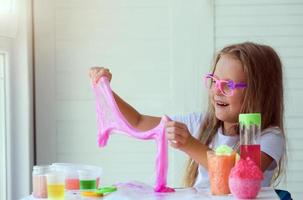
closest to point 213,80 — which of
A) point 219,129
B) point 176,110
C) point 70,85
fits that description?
point 219,129

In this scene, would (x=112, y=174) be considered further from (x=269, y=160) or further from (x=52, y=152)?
(x=269, y=160)

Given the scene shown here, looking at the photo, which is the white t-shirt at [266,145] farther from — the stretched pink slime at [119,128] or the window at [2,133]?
the window at [2,133]

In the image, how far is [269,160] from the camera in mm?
1681

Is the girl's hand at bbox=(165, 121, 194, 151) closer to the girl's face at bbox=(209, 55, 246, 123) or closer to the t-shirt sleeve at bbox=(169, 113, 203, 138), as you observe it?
the girl's face at bbox=(209, 55, 246, 123)

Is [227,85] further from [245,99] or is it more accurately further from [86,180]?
[86,180]

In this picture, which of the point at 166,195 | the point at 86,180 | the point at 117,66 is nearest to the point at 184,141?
the point at 166,195

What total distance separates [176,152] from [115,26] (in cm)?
61

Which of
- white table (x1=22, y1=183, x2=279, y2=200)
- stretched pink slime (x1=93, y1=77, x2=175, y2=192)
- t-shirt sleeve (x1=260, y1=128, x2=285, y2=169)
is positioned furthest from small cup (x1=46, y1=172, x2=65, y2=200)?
t-shirt sleeve (x1=260, y1=128, x2=285, y2=169)

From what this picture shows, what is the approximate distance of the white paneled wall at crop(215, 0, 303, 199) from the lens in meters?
2.60

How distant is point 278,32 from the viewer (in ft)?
8.55

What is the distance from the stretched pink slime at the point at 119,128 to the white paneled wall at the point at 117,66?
3.09 ft

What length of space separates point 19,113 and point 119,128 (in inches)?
41.6

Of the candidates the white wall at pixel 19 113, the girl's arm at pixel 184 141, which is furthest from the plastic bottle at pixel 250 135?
the white wall at pixel 19 113

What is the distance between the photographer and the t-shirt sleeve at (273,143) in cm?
168
